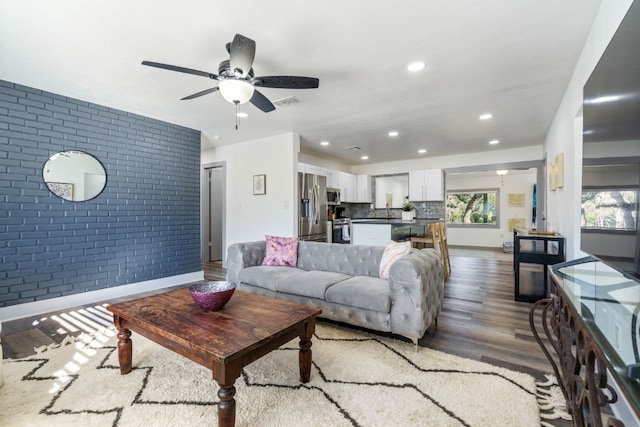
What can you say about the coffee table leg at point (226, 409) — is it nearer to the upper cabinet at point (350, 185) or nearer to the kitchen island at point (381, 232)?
the kitchen island at point (381, 232)

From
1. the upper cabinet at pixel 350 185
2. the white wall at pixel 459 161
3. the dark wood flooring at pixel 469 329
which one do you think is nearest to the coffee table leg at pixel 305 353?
the dark wood flooring at pixel 469 329

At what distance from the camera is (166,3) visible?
Answer: 1.96 m

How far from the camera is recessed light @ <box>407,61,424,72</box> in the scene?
8.90ft

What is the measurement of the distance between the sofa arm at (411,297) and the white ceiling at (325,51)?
181 cm

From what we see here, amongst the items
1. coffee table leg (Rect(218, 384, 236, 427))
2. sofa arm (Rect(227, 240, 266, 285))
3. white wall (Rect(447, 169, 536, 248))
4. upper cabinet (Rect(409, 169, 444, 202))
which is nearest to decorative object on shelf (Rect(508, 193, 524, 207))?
white wall (Rect(447, 169, 536, 248))

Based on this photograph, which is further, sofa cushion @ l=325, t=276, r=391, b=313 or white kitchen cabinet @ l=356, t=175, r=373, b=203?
white kitchen cabinet @ l=356, t=175, r=373, b=203

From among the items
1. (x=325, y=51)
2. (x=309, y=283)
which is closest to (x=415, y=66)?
(x=325, y=51)

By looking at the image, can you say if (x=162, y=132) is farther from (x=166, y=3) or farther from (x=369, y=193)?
(x=369, y=193)

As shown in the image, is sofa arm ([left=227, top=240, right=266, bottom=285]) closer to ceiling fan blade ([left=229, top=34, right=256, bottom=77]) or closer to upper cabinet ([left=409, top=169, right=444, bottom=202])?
ceiling fan blade ([left=229, top=34, right=256, bottom=77])

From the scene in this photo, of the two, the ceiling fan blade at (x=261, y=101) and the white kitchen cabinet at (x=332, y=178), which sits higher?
the ceiling fan blade at (x=261, y=101)

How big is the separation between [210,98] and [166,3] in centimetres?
168

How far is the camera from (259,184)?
214 inches

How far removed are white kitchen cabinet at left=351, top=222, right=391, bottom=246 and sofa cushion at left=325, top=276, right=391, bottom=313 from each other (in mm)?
2135

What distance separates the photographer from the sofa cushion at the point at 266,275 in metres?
3.15
